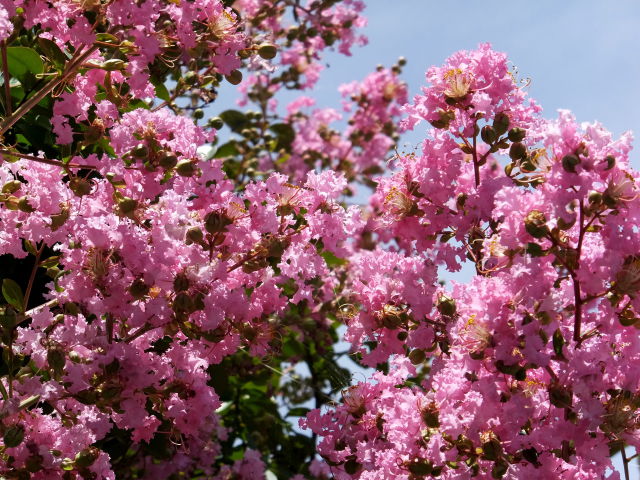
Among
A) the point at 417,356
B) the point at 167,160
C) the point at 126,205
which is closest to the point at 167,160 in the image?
the point at 167,160

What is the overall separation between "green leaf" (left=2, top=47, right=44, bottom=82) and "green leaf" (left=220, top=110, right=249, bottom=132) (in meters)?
1.64

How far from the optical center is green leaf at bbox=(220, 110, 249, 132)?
3504 millimetres

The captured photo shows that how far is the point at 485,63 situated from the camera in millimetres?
1638

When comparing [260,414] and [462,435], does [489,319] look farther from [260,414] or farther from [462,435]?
[260,414]

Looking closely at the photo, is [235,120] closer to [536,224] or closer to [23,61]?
[23,61]

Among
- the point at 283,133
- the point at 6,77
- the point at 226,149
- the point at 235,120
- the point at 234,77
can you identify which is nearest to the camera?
the point at 6,77

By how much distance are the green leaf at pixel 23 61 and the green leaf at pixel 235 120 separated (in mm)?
1644

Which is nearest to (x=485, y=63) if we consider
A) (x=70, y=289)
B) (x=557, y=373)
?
(x=557, y=373)

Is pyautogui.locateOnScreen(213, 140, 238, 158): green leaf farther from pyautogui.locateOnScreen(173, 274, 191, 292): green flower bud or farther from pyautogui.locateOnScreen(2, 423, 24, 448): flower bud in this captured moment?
Result: pyautogui.locateOnScreen(2, 423, 24, 448): flower bud

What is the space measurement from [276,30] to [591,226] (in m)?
2.14

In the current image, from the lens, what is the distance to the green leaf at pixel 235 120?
138 inches

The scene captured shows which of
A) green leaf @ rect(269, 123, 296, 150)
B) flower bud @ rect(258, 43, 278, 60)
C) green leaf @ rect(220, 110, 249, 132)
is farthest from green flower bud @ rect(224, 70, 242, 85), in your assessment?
green leaf @ rect(269, 123, 296, 150)

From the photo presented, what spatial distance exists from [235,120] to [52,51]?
2.10m

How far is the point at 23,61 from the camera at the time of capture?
1854mm
